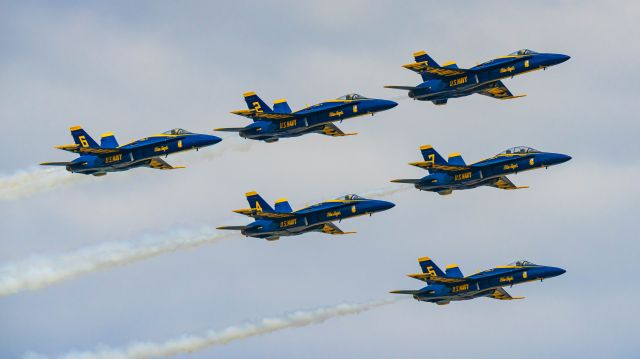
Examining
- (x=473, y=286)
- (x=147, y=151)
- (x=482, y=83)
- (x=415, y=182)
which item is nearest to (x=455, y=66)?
(x=482, y=83)

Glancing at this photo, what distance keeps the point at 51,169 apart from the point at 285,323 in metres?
27.2

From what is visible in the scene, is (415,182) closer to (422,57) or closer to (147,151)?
(422,57)

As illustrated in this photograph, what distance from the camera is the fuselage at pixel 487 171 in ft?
→ 458

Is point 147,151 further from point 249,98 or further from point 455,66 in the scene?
point 455,66

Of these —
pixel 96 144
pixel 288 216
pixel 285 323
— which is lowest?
pixel 285 323

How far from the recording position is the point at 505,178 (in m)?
147

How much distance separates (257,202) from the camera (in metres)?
140

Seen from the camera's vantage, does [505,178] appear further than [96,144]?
Yes

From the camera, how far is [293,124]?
14062 centimetres

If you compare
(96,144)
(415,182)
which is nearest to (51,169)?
→ (96,144)

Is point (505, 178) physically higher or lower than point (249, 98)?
lower

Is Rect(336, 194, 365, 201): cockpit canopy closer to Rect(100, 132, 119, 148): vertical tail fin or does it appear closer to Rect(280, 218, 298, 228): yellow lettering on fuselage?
Rect(280, 218, 298, 228): yellow lettering on fuselage

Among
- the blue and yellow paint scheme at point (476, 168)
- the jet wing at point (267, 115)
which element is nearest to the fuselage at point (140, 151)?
the jet wing at point (267, 115)

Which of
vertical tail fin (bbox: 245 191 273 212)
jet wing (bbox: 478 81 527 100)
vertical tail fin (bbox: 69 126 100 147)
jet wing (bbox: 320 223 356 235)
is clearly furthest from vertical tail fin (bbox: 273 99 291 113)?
jet wing (bbox: 478 81 527 100)
